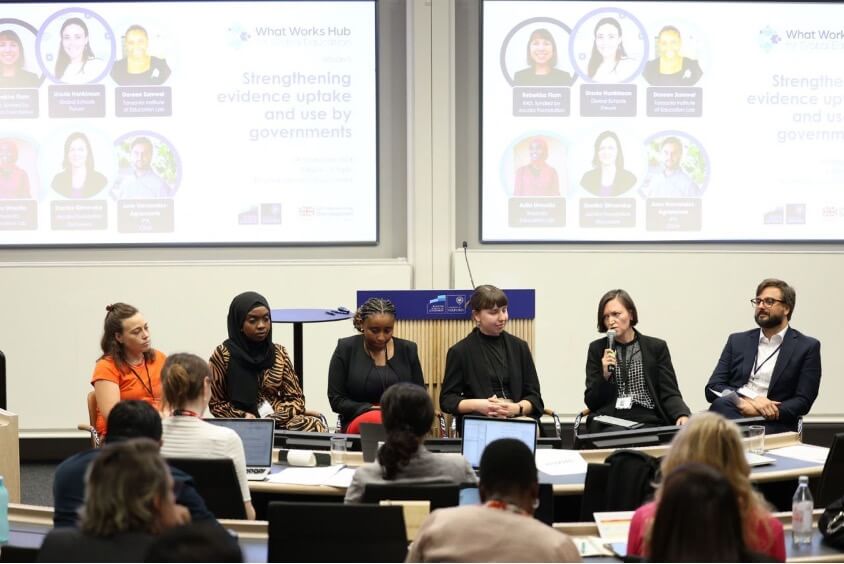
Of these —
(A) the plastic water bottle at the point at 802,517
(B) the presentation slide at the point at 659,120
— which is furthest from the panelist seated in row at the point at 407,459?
(B) the presentation slide at the point at 659,120

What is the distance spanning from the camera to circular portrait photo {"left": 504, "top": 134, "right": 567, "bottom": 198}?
24.5ft

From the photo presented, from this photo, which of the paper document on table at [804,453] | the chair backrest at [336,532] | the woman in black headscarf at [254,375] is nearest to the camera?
the chair backrest at [336,532]

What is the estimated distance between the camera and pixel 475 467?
153 inches

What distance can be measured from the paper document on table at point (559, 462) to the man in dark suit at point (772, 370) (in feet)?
4.88

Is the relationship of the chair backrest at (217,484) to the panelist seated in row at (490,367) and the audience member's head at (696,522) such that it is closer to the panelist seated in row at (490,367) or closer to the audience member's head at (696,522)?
the audience member's head at (696,522)

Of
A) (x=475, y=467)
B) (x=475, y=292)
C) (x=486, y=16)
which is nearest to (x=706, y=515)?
(x=475, y=467)

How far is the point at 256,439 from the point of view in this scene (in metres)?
4.06

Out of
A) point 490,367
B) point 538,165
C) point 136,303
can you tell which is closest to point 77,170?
point 136,303

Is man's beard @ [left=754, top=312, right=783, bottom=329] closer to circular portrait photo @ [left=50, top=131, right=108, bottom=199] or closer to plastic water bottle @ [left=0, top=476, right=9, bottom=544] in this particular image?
plastic water bottle @ [left=0, top=476, right=9, bottom=544]

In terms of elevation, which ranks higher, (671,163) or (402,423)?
(671,163)

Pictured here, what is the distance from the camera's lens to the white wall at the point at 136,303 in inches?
286

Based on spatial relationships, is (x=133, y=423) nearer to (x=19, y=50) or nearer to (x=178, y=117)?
(x=178, y=117)

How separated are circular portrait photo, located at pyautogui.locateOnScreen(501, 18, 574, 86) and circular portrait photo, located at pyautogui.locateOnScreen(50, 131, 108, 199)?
305 centimetres

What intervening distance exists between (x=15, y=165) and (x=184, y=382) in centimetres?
444
